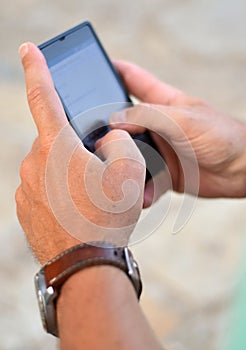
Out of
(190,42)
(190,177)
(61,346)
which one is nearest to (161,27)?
(190,42)

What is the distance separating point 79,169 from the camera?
0.70 meters

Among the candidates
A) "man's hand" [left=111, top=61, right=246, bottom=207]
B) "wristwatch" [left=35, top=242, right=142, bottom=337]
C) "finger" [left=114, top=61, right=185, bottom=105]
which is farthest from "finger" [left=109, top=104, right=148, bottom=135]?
"wristwatch" [left=35, top=242, right=142, bottom=337]

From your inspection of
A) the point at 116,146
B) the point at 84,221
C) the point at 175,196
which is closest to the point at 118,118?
the point at 116,146

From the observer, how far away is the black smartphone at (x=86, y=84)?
0.85 m

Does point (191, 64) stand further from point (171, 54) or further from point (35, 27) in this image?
point (35, 27)

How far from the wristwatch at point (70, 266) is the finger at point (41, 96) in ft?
0.43

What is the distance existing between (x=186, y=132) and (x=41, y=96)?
10.4 inches

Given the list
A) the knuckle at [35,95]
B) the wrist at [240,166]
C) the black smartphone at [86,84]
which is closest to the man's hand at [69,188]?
the knuckle at [35,95]

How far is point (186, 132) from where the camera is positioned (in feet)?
3.01

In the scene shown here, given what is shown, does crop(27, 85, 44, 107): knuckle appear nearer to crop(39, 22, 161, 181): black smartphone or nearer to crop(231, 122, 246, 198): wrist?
crop(39, 22, 161, 181): black smartphone

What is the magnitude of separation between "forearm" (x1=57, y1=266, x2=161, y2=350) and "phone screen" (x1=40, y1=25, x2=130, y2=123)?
0.86 feet

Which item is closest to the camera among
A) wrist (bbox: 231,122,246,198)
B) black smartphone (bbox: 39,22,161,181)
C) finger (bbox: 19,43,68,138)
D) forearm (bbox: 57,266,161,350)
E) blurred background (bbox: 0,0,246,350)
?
forearm (bbox: 57,266,161,350)

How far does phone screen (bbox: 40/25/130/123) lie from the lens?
854mm

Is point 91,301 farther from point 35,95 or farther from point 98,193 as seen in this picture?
point 35,95
